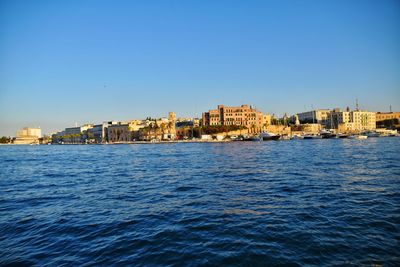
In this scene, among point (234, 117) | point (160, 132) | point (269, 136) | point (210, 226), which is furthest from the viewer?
point (160, 132)

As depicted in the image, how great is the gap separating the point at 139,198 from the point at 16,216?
582 cm

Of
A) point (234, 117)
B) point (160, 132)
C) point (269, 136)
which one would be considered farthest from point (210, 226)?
point (160, 132)

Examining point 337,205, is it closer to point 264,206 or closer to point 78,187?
point 264,206

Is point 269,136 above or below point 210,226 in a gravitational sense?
above

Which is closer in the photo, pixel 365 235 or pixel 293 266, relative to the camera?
pixel 293 266

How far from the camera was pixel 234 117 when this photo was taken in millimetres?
179375

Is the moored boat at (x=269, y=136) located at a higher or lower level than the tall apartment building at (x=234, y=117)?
lower

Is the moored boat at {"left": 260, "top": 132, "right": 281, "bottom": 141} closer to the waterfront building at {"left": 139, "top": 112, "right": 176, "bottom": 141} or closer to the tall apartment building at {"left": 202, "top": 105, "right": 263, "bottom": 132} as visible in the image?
the tall apartment building at {"left": 202, "top": 105, "right": 263, "bottom": 132}

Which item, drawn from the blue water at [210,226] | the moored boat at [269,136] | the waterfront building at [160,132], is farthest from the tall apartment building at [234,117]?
the blue water at [210,226]

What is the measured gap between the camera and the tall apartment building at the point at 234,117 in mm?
178625

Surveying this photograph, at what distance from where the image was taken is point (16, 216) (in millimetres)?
13391

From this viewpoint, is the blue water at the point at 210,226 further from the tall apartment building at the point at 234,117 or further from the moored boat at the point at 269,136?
the tall apartment building at the point at 234,117

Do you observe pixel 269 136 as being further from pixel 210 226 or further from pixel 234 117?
pixel 210 226

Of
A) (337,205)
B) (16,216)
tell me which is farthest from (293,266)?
(16,216)
